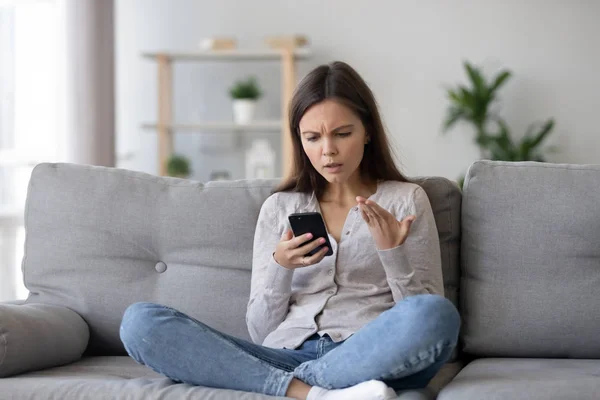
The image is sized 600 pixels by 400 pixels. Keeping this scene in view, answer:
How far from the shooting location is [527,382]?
5.07 feet

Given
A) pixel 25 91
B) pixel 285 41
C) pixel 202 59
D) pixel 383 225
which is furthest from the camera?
pixel 202 59

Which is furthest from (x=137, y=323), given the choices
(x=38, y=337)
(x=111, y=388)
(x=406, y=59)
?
(x=406, y=59)

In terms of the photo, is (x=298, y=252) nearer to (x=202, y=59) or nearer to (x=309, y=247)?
(x=309, y=247)

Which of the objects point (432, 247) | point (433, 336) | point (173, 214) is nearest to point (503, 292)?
point (432, 247)

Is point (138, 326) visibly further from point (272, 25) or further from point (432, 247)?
point (272, 25)

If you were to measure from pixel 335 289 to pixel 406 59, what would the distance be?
12.9 ft

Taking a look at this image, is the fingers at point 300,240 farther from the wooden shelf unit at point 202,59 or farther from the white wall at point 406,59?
the white wall at point 406,59

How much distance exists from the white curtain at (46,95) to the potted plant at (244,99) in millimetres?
1143

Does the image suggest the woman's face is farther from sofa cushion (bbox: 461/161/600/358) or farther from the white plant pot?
the white plant pot

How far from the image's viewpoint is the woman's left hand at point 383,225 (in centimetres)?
175

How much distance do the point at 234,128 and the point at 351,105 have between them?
11.1 ft

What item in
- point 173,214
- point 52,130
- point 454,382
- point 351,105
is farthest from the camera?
point 52,130

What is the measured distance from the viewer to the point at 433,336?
1460 millimetres

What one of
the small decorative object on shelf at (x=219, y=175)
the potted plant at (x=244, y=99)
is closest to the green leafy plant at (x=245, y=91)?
the potted plant at (x=244, y=99)
